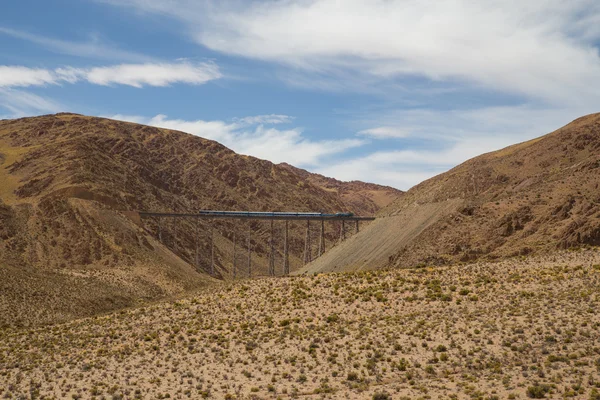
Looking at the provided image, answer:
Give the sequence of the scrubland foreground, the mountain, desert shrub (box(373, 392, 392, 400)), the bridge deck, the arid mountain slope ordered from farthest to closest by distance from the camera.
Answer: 1. the bridge deck
2. the mountain
3. the arid mountain slope
4. the scrubland foreground
5. desert shrub (box(373, 392, 392, 400))

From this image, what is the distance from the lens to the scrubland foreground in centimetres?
2475

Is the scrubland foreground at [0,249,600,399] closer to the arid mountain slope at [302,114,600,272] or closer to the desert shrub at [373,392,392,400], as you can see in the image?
the desert shrub at [373,392,392,400]

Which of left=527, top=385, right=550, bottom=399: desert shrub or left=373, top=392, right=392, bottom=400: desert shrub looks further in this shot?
left=373, top=392, right=392, bottom=400: desert shrub

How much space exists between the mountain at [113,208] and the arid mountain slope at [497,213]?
76.4ft

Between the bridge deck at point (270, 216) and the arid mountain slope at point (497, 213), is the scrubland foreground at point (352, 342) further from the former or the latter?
the bridge deck at point (270, 216)

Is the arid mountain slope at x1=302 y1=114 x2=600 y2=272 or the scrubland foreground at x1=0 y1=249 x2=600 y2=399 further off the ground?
the arid mountain slope at x1=302 y1=114 x2=600 y2=272

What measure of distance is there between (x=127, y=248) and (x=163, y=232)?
25.2 m

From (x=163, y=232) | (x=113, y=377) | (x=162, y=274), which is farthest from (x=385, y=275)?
(x=163, y=232)

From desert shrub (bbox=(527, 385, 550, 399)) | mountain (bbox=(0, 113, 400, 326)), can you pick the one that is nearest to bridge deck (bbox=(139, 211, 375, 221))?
mountain (bbox=(0, 113, 400, 326))

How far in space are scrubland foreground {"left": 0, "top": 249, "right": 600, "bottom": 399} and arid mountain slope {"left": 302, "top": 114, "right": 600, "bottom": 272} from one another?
7.46 meters

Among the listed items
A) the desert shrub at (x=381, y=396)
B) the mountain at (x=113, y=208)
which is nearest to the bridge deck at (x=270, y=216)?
the mountain at (x=113, y=208)

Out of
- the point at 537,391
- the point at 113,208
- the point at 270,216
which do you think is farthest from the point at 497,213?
the point at 113,208

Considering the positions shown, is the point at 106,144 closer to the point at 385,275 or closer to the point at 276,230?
the point at 276,230

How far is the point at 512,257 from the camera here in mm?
46250
